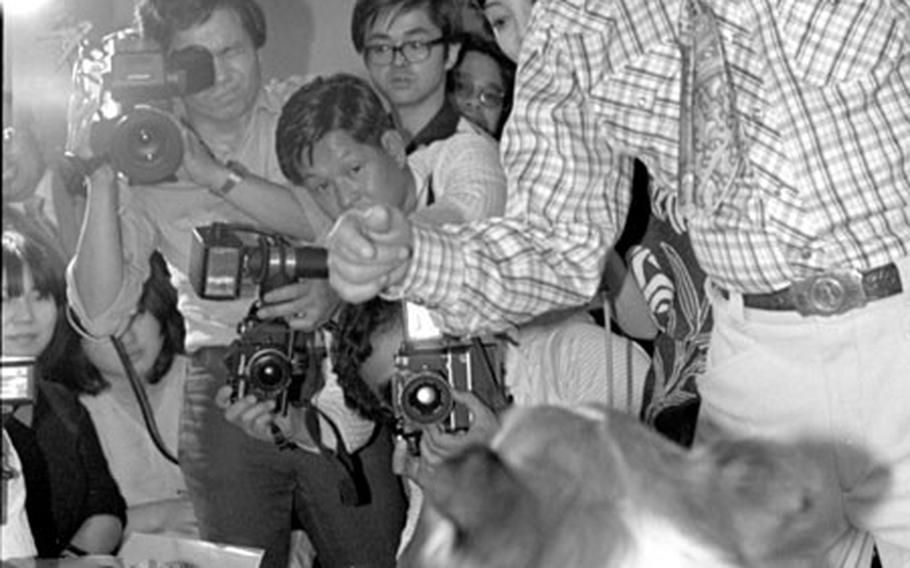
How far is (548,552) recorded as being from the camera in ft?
2.45

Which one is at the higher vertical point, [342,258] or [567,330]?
[342,258]

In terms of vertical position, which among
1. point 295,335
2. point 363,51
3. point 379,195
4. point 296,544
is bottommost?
point 296,544

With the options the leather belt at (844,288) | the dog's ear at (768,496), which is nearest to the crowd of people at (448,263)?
the leather belt at (844,288)

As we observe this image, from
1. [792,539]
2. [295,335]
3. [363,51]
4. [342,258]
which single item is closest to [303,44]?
[363,51]

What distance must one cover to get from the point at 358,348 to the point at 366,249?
1.05 metres

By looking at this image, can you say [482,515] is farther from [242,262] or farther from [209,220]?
[209,220]

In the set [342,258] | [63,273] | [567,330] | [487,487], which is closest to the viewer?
[487,487]

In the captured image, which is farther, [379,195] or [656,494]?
[379,195]

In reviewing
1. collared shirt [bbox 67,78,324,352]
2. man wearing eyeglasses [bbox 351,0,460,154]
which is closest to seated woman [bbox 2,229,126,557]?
Answer: collared shirt [bbox 67,78,324,352]

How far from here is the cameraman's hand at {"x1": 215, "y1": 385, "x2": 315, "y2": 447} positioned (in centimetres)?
239

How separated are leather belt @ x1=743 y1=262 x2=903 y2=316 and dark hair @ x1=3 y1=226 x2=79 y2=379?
2.74ft

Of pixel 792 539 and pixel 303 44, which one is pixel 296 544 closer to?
pixel 303 44

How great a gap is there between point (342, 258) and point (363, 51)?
116cm

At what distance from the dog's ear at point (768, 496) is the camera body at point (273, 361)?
1550 millimetres
